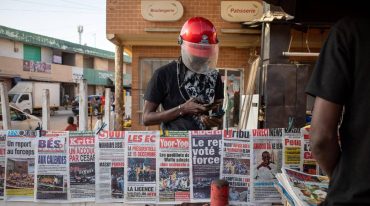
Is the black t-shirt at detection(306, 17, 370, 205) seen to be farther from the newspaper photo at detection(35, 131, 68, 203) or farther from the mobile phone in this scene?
the newspaper photo at detection(35, 131, 68, 203)

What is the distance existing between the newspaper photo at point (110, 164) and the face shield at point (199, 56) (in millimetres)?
761

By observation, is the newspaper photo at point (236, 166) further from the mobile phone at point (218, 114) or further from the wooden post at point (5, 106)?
the wooden post at point (5, 106)

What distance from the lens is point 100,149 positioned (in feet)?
9.77

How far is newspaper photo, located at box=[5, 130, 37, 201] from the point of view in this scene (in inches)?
119

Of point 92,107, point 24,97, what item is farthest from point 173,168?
point 24,97

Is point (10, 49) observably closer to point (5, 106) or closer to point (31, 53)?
point (31, 53)

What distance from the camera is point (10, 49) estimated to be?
3472 centimetres

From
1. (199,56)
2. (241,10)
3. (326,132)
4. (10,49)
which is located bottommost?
(326,132)

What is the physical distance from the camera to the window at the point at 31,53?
3716 centimetres

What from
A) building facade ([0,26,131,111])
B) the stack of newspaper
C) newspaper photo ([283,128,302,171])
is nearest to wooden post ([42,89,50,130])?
newspaper photo ([283,128,302,171])

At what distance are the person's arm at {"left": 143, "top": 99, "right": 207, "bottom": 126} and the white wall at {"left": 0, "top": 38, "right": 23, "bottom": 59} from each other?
34949 mm

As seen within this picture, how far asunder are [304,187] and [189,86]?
109 cm

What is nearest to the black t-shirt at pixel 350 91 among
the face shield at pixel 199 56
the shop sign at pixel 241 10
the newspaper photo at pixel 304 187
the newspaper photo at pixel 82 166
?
the newspaper photo at pixel 304 187

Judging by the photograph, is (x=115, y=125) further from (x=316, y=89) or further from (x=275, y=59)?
(x=316, y=89)
